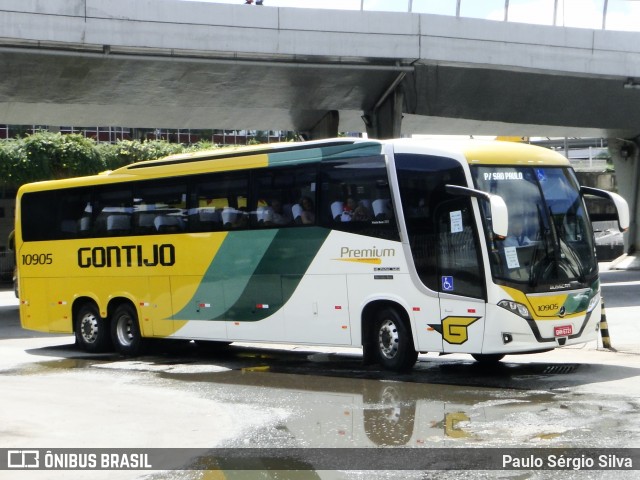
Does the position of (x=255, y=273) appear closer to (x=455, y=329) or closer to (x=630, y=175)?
(x=455, y=329)

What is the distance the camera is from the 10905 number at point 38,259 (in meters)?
20.6

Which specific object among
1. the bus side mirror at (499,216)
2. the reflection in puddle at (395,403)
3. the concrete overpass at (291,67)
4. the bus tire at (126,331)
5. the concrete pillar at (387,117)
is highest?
the concrete overpass at (291,67)

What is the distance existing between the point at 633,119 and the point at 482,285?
88.8 ft

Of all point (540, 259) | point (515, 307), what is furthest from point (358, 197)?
point (515, 307)

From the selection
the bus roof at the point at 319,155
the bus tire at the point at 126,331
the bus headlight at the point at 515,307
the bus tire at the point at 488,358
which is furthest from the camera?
the bus tire at the point at 126,331

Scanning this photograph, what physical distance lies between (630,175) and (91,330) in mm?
32206

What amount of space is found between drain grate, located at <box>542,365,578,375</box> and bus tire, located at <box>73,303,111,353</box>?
841 centimetres

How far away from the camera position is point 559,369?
15117mm

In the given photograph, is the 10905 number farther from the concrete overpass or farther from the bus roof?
the concrete overpass

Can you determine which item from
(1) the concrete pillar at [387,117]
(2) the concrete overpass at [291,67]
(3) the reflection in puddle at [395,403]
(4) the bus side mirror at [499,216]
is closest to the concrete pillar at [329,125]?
(2) the concrete overpass at [291,67]

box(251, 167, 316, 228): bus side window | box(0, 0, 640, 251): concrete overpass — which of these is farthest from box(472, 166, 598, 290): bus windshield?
box(0, 0, 640, 251): concrete overpass

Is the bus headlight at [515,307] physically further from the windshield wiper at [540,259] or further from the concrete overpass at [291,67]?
the concrete overpass at [291,67]

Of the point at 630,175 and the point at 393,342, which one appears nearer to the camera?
the point at 393,342

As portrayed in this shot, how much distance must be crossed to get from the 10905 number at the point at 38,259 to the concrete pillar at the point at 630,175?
3128cm
